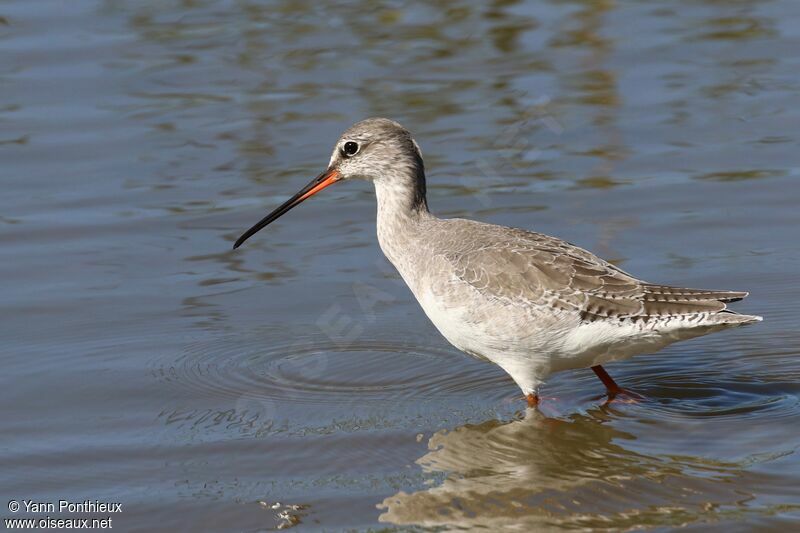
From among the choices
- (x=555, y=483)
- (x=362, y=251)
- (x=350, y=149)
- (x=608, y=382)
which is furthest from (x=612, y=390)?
(x=362, y=251)

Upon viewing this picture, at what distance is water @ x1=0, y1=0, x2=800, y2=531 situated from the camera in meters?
8.68

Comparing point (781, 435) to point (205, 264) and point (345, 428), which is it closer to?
point (345, 428)

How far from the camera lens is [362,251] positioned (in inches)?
498

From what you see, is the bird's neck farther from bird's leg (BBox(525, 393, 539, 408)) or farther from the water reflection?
the water reflection

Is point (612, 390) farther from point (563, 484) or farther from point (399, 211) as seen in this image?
point (399, 211)

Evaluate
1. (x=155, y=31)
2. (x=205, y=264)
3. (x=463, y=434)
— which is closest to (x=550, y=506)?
(x=463, y=434)

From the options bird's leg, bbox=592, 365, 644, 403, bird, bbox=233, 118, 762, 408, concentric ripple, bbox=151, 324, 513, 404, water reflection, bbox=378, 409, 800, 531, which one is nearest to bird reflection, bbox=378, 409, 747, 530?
water reflection, bbox=378, 409, 800, 531

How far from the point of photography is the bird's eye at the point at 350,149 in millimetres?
10625

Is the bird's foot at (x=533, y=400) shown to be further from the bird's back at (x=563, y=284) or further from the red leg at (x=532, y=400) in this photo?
the bird's back at (x=563, y=284)

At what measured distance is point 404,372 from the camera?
10430mm

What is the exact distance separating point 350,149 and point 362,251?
84.0 inches

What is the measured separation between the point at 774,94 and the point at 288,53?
6057 millimetres

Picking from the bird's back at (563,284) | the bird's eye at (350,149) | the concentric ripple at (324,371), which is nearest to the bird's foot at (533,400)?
the concentric ripple at (324,371)

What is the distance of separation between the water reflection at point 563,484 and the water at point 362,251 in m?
0.03
